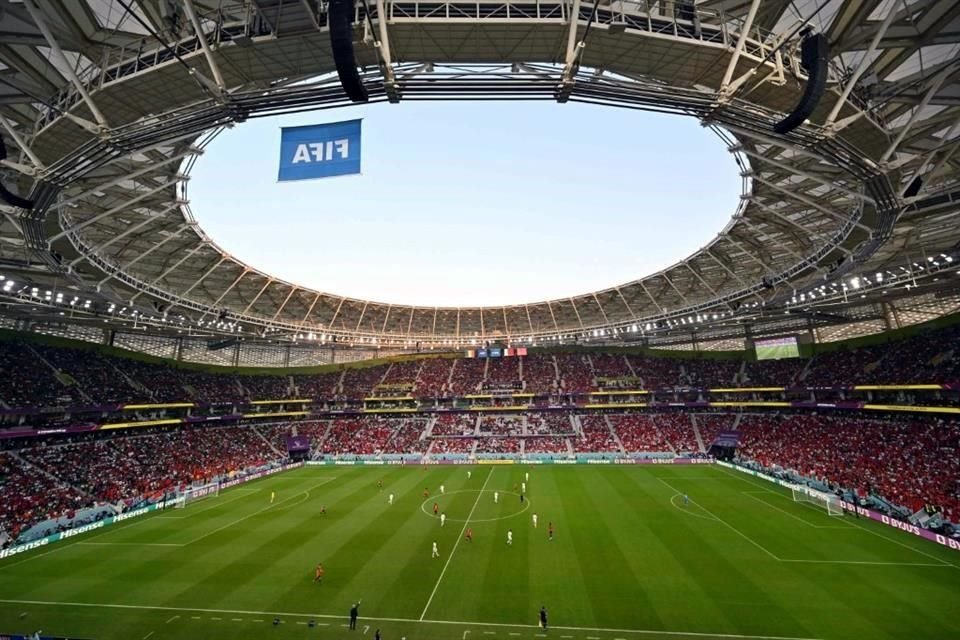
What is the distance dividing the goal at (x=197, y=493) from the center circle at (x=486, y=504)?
2114cm

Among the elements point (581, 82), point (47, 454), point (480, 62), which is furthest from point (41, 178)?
point (47, 454)

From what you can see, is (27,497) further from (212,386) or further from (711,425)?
(711,425)

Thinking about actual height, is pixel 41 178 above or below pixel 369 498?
above

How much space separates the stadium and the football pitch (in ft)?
0.71

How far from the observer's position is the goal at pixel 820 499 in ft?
106

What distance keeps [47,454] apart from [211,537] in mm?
24881

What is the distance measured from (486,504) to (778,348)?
35789 mm

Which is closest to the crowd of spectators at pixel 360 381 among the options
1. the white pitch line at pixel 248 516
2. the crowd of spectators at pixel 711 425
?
the white pitch line at pixel 248 516

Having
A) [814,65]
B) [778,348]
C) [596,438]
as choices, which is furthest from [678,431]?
[814,65]

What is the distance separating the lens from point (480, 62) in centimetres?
1446

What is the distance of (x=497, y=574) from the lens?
74.9 feet

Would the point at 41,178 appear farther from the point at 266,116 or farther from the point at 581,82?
the point at 581,82

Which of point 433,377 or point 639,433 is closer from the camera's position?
point 639,433

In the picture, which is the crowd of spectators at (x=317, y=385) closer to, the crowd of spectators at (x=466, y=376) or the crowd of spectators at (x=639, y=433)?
the crowd of spectators at (x=466, y=376)
